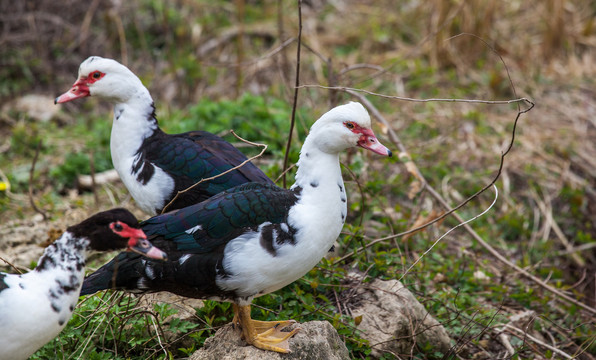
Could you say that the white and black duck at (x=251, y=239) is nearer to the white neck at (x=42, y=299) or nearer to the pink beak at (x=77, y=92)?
the white neck at (x=42, y=299)

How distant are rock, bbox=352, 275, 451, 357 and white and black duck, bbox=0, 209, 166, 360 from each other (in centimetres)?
137

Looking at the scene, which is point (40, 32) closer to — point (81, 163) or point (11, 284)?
point (81, 163)

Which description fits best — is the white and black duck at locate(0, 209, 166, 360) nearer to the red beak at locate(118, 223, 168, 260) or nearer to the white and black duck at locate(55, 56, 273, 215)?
the red beak at locate(118, 223, 168, 260)

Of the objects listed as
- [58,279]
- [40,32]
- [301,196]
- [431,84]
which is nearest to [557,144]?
[431,84]

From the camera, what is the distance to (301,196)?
3.09m

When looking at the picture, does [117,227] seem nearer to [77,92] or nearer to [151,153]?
[151,153]

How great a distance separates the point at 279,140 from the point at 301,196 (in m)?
2.23

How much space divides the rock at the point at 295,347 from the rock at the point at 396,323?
38 cm

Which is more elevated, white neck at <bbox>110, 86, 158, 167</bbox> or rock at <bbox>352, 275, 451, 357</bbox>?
white neck at <bbox>110, 86, 158, 167</bbox>

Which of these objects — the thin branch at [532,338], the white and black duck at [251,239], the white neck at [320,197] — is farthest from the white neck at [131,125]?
the thin branch at [532,338]

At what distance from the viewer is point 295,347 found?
9.92 ft

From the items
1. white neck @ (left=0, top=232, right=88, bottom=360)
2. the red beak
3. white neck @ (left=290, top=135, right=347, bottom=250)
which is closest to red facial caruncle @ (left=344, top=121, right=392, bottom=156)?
white neck @ (left=290, top=135, right=347, bottom=250)

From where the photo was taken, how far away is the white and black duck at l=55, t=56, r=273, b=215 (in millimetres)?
3729

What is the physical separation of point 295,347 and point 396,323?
2.47 feet
